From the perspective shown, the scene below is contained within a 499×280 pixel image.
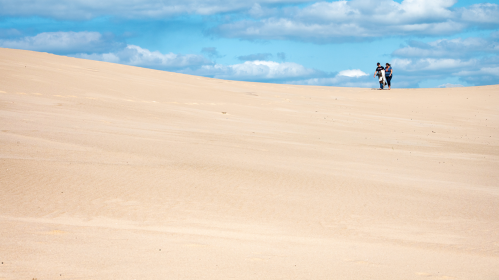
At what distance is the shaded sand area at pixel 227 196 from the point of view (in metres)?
4.15

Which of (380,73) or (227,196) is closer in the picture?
(227,196)

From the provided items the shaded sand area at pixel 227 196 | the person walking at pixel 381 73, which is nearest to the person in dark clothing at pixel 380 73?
the person walking at pixel 381 73

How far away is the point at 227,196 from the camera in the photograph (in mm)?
6668

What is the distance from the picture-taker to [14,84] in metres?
15.3

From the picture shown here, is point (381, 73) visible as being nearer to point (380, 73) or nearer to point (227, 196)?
point (380, 73)

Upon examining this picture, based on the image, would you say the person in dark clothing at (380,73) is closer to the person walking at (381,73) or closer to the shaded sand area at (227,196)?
the person walking at (381,73)

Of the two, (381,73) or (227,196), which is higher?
(381,73)

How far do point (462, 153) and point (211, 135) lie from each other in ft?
21.1

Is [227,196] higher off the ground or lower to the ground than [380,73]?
lower

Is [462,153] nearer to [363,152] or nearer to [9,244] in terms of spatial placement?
[363,152]

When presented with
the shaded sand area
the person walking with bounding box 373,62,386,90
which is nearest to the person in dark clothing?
the person walking with bounding box 373,62,386,90

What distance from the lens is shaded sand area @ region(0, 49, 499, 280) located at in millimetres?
4148

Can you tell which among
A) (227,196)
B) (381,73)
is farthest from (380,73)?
(227,196)

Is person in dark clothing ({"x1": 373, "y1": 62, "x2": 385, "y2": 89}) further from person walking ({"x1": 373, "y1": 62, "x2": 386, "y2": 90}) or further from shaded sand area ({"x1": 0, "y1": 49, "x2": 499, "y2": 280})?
shaded sand area ({"x1": 0, "y1": 49, "x2": 499, "y2": 280})
